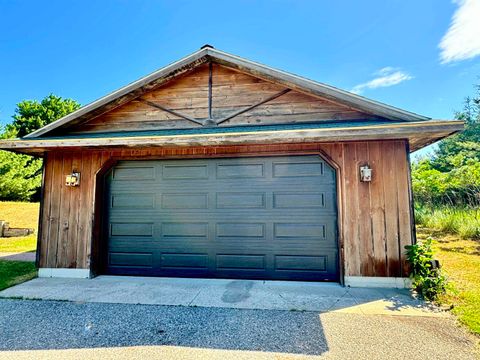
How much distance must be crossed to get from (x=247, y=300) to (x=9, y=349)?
2.74 m

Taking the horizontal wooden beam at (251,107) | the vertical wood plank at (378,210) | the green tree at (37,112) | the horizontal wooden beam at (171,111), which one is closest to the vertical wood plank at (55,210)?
the horizontal wooden beam at (171,111)

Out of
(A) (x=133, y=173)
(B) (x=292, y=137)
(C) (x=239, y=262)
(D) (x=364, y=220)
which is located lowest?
(C) (x=239, y=262)

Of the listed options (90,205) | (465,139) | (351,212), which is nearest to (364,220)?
(351,212)

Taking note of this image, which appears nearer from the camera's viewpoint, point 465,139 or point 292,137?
point 292,137

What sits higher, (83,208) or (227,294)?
(83,208)

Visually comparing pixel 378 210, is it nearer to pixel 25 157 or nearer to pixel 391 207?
pixel 391 207

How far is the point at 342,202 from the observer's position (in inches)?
185

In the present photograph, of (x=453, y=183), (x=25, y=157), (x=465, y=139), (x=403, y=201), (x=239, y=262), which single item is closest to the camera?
(x=403, y=201)

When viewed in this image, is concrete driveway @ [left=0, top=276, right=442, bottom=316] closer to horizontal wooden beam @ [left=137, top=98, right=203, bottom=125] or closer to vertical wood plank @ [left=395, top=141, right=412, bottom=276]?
vertical wood plank @ [left=395, top=141, right=412, bottom=276]

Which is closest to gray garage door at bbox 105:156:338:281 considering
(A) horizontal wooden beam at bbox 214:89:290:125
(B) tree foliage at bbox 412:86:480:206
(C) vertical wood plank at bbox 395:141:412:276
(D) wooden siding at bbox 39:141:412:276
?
(D) wooden siding at bbox 39:141:412:276

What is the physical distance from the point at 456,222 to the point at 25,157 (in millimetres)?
22543

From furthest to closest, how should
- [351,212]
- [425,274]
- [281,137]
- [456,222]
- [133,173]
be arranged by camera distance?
[456,222], [133,173], [351,212], [281,137], [425,274]

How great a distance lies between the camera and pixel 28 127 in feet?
77.0

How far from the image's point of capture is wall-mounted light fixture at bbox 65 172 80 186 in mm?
5223
